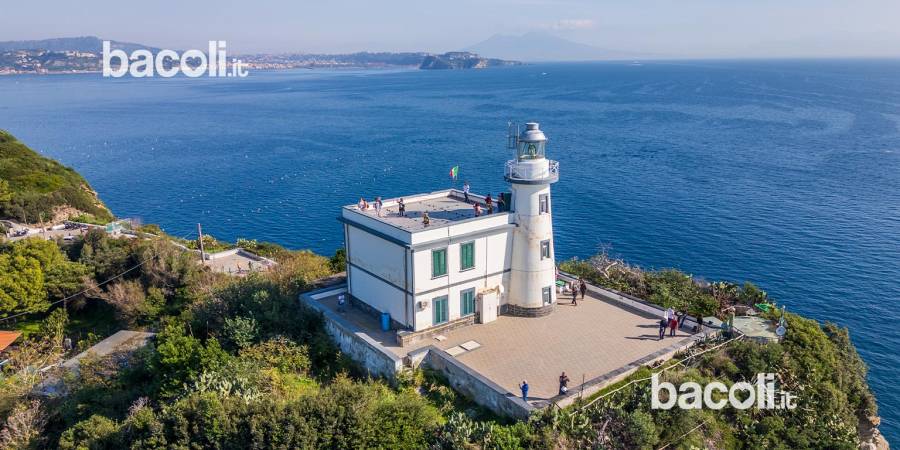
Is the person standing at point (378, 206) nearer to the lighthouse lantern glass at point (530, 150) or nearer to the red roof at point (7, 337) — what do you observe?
the lighthouse lantern glass at point (530, 150)

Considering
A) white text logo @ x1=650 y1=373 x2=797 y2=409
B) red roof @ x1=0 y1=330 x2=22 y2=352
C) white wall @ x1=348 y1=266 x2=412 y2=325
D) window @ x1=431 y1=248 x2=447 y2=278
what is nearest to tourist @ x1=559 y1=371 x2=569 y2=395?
white text logo @ x1=650 y1=373 x2=797 y2=409

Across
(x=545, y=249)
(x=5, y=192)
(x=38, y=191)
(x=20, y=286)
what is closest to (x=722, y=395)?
(x=545, y=249)

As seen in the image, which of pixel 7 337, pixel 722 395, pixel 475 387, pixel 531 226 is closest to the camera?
pixel 722 395

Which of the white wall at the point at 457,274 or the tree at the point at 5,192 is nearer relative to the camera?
the white wall at the point at 457,274

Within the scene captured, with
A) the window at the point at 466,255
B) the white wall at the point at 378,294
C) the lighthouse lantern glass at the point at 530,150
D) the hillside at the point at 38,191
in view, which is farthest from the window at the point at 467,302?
the hillside at the point at 38,191

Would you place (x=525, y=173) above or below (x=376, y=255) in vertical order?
above

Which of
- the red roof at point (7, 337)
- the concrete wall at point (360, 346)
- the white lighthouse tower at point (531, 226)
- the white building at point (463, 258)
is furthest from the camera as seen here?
the red roof at point (7, 337)

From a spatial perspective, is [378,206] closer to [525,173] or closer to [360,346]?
[360,346]

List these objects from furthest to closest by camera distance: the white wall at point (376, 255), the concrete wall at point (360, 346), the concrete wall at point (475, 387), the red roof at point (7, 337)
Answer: the red roof at point (7, 337)
the white wall at point (376, 255)
the concrete wall at point (360, 346)
the concrete wall at point (475, 387)
